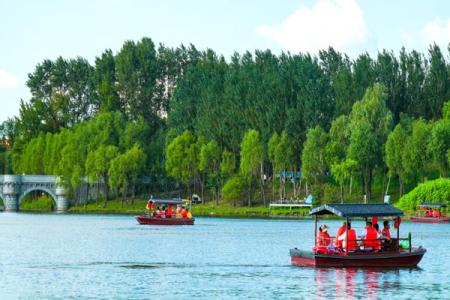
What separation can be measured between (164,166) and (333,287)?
11355cm

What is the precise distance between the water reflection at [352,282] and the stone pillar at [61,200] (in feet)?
371

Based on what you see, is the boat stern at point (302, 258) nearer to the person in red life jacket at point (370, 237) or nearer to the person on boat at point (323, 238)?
the person on boat at point (323, 238)

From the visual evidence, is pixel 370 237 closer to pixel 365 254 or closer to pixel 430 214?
pixel 365 254

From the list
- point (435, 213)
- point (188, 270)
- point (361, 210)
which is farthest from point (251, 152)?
point (361, 210)

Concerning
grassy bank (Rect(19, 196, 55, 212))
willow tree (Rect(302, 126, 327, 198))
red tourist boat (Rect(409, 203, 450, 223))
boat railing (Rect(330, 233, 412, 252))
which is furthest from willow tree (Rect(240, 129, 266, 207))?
boat railing (Rect(330, 233, 412, 252))

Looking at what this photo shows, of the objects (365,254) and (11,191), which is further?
(11,191)

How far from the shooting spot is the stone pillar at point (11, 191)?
174 m

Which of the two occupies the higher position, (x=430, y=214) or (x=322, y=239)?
(x=430, y=214)

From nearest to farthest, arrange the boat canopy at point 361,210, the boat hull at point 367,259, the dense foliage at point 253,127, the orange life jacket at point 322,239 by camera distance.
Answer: the boat hull at point 367,259 < the boat canopy at point 361,210 < the orange life jacket at point 322,239 < the dense foliage at point 253,127

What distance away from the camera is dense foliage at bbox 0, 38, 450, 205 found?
137875 millimetres

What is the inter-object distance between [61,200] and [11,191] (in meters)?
8.69

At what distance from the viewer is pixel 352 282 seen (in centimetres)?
5472

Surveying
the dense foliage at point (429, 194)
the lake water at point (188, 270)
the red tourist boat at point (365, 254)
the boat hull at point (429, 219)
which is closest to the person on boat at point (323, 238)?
the red tourist boat at point (365, 254)

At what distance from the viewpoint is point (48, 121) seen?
620 ft
